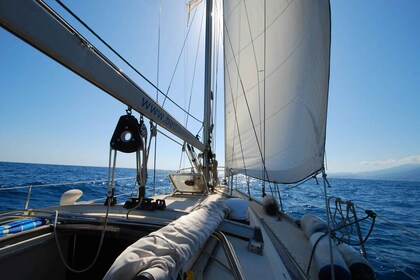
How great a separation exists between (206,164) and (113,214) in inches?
130

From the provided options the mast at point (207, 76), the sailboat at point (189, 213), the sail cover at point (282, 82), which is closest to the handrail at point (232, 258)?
the sailboat at point (189, 213)

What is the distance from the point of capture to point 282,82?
4383 mm

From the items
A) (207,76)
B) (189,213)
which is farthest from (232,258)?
(207,76)

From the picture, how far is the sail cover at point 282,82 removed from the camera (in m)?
3.21

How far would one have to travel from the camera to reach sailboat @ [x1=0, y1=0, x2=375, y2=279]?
1.13 metres

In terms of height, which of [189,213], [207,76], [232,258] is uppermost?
[207,76]

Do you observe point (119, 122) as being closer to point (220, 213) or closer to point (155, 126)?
point (155, 126)

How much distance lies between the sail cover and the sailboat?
0.03 metres

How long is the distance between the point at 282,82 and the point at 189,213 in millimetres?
3415

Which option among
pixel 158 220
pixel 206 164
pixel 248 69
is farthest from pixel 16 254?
pixel 248 69

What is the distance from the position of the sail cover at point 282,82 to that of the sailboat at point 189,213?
3 centimetres

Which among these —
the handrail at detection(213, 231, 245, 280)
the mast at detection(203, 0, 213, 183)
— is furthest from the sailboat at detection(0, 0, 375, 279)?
the mast at detection(203, 0, 213, 183)

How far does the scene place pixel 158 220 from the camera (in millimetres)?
1912

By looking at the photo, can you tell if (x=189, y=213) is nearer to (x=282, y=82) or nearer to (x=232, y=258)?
(x=232, y=258)
